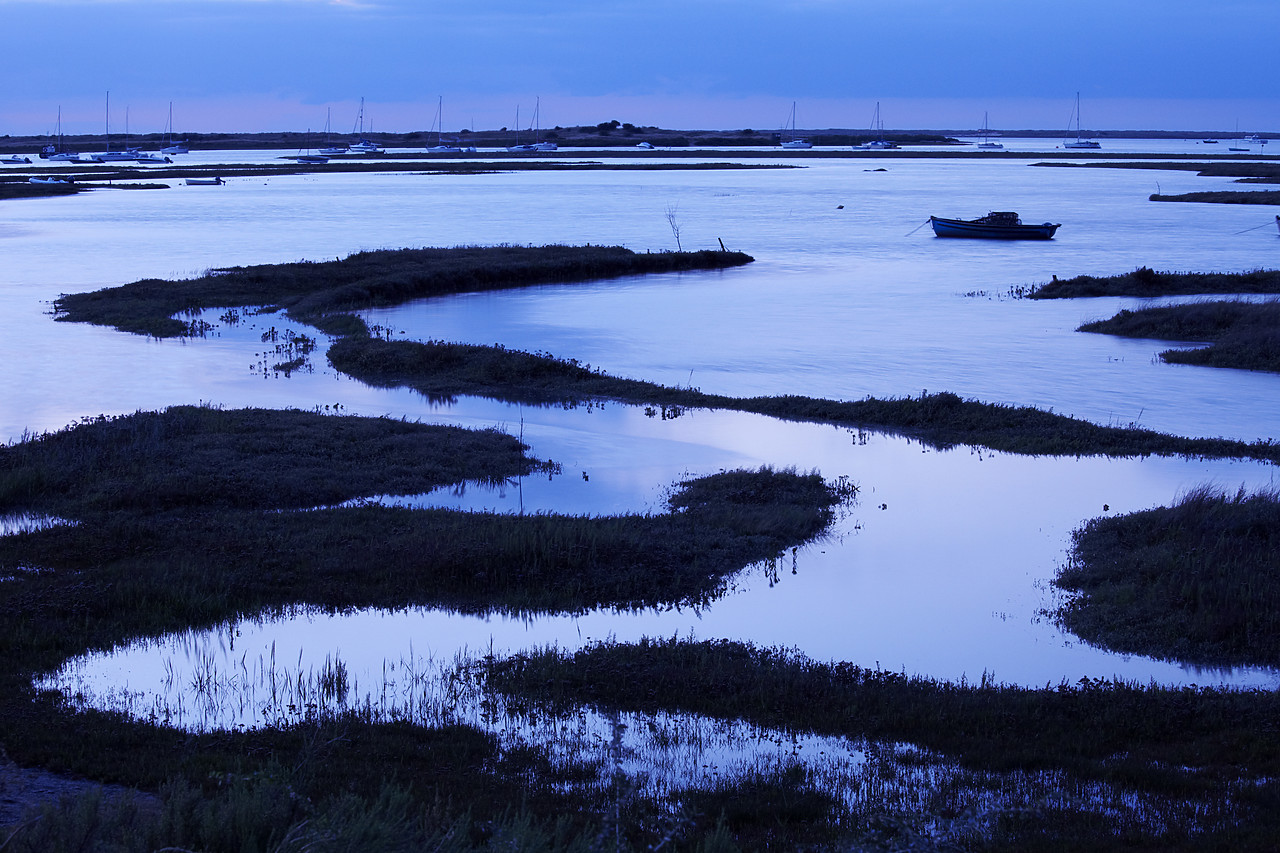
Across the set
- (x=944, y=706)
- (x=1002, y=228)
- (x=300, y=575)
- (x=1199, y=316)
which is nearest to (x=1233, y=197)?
(x=1002, y=228)

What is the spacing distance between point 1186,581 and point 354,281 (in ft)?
108

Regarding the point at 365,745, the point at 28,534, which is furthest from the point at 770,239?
the point at 365,745

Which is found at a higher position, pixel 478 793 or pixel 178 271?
pixel 178 271

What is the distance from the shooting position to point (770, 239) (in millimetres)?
62375

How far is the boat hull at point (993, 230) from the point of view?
58.7 meters

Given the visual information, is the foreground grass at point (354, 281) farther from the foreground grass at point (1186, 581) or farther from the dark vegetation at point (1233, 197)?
the dark vegetation at point (1233, 197)

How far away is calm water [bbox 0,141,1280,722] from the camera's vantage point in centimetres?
1234

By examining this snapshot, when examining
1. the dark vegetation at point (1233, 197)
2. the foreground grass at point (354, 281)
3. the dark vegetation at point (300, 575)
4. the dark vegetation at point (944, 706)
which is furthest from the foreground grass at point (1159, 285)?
the dark vegetation at point (1233, 197)

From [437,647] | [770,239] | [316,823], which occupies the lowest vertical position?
[437,647]

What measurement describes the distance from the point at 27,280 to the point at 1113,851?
45.6 meters

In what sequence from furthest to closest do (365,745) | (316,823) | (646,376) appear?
(646,376) → (365,745) → (316,823)

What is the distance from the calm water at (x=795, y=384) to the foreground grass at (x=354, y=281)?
1499mm

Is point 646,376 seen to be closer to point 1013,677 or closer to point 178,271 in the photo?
point 1013,677

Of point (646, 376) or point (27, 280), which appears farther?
point (27, 280)
